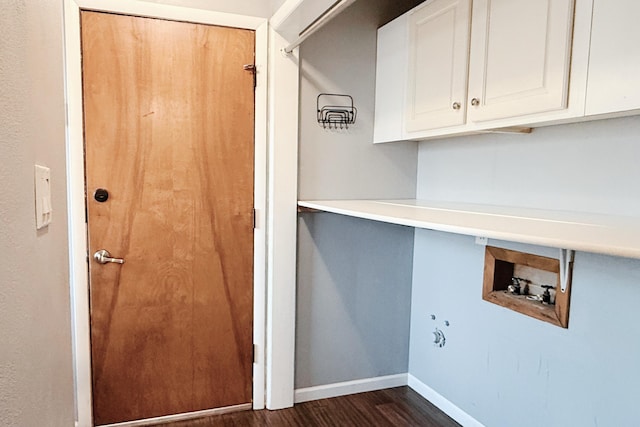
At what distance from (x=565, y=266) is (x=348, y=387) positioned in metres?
1.50

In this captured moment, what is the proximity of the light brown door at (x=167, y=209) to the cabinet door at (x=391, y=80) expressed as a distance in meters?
0.75

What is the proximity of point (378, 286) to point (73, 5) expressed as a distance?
2.18 meters

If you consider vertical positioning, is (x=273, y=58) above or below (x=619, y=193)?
above

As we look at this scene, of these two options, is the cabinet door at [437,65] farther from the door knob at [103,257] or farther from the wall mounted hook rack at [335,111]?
the door knob at [103,257]

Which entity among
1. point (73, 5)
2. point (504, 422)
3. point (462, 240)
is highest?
point (73, 5)

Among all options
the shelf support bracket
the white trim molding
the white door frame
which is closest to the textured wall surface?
the white door frame

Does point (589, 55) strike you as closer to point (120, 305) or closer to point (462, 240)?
point (462, 240)

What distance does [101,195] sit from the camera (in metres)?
2.12

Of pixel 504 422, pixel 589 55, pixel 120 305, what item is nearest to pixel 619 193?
pixel 589 55

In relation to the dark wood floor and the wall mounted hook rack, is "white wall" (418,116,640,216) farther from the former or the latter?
the dark wood floor

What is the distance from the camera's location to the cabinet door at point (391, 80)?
2287 mm

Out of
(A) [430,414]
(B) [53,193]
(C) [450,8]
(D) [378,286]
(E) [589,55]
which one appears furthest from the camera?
(D) [378,286]

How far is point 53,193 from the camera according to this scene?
1.05m

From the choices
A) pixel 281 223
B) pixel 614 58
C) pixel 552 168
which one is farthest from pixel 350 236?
pixel 614 58
